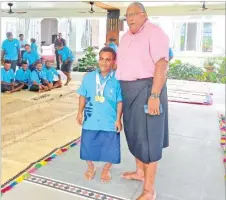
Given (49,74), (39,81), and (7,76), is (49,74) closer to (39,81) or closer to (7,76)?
(39,81)

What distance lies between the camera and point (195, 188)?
8.19 ft

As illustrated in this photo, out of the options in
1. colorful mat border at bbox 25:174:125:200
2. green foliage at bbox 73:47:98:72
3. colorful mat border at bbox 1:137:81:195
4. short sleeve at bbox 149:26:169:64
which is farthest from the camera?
green foliage at bbox 73:47:98:72

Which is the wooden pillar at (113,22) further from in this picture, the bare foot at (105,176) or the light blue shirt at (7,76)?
the bare foot at (105,176)

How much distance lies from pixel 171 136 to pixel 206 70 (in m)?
6.27

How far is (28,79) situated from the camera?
6.75 metres

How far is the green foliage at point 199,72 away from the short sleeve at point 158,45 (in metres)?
7.39

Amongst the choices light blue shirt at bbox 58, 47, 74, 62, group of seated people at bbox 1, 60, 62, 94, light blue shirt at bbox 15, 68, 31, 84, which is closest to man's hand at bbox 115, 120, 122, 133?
group of seated people at bbox 1, 60, 62, 94

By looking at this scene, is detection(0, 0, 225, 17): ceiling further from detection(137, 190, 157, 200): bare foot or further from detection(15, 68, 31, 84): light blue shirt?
detection(137, 190, 157, 200): bare foot

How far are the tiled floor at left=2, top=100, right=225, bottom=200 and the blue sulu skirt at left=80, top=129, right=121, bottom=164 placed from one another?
21 centimetres

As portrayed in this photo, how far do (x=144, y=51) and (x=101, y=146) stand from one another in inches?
33.2

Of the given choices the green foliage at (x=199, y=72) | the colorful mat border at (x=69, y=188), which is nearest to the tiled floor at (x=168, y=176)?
the colorful mat border at (x=69, y=188)

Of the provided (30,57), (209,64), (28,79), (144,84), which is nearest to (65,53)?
(30,57)

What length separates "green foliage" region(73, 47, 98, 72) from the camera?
10.6m

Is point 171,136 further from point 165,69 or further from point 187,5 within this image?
point 187,5
